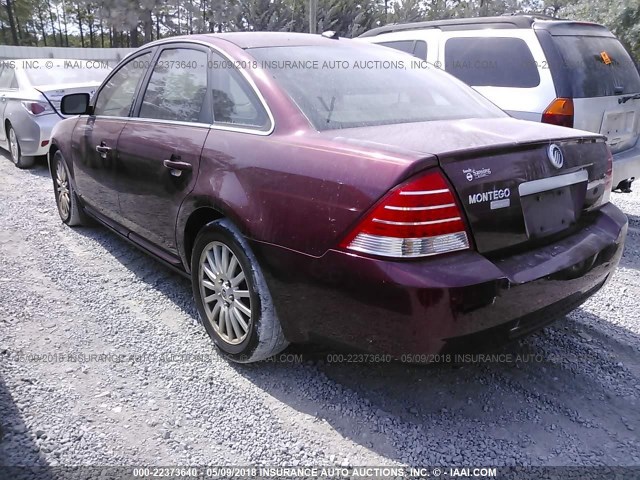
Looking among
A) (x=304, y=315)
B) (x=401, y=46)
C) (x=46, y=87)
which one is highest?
(x=401, y=46)

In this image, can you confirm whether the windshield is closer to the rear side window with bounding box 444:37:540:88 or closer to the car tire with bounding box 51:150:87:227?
the car tire with bounding box 51:150:87:227

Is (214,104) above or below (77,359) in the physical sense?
above

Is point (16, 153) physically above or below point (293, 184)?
below

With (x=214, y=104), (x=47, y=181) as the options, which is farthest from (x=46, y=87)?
(x=214, y=104)

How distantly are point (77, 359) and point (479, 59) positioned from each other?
4.30 meters

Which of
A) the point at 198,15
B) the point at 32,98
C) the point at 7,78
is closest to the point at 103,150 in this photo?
the point at 32,98

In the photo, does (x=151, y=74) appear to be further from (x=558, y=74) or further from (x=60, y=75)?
(x=60, y=75)

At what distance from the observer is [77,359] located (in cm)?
284

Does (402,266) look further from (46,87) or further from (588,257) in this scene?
(46,87)

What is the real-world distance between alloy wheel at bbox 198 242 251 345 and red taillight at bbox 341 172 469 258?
808mm

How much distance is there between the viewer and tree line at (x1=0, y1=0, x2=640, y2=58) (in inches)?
1252

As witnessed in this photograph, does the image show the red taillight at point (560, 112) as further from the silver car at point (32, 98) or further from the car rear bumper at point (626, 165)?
the silver car at point (32, 98)

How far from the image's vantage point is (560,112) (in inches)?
169

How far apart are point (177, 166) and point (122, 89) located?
133 cm
